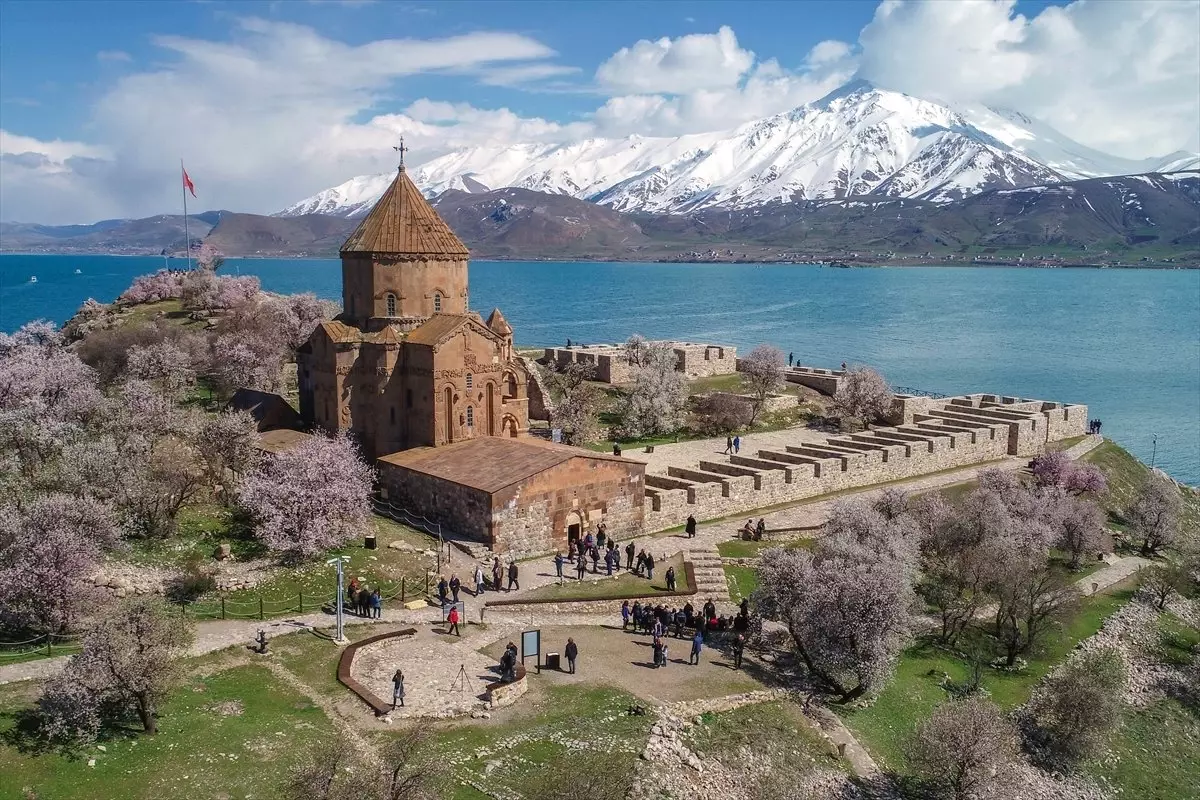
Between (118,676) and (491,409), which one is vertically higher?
(491,409)

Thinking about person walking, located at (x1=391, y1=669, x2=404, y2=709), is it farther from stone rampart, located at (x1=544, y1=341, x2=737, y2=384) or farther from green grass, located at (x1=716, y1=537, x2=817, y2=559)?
stone rampart, located at (x1=544, y1=341, x2=737, y2=384)

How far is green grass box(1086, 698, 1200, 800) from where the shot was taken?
23828 millimetres

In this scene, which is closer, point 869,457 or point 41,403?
point 41,403

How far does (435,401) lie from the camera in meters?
32.9

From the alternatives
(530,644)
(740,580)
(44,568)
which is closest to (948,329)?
(740,580)

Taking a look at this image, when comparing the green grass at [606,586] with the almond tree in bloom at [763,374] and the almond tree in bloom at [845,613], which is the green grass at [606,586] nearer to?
the almond tree in bloom at [845,613]

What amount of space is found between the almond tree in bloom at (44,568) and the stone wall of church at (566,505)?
11044 mm

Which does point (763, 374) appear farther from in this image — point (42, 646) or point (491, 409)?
point (42, 646)

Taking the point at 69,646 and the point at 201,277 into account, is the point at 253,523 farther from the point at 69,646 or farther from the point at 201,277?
the point at 201,277

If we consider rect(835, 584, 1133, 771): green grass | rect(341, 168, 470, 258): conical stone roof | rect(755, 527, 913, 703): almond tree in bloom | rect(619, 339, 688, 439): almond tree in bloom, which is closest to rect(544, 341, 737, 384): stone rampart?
rect(619, 339, 688, 439): almond tree in bloom

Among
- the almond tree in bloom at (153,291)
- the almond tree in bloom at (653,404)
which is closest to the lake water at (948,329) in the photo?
the almond tree in bloom at (653,404)

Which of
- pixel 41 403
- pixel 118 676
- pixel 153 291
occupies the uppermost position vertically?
pixel 153 291

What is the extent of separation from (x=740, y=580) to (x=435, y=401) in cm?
1198

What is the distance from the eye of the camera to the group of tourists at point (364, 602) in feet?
79.1
